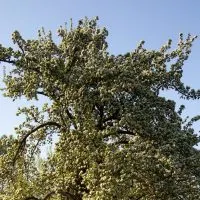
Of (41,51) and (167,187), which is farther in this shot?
(41,51)

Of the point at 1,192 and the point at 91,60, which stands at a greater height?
the point at 91,60

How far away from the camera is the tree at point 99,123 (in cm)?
2628

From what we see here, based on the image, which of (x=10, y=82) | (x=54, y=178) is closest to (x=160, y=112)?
(x=54, y=178)

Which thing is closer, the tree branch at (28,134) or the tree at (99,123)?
the tree at (99,123)

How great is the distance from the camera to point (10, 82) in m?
32.6

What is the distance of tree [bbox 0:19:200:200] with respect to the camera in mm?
26281

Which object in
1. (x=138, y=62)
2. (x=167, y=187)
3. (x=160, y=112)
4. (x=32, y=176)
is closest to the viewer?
(x=167, y=187)

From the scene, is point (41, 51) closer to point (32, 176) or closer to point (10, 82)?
point (10, 82)

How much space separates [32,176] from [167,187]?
39.4ft

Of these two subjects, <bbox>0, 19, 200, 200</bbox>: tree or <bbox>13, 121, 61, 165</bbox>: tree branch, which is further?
<bbox>13, 121, 61, 165</bbox>: tree branch

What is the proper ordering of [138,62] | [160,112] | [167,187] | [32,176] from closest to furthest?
[167,187] → [160,112] → [138,62] → [32,176]

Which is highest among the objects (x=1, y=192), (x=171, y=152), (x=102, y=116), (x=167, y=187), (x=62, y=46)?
(x=62, y=46)

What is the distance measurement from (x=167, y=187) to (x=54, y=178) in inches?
345

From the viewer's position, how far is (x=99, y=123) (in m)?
31.6
